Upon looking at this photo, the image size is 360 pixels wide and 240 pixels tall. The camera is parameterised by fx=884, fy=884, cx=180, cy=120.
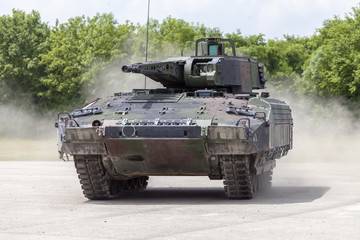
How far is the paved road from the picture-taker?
13328mm

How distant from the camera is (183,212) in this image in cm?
1631

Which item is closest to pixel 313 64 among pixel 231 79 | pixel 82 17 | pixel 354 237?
pixel 82 17

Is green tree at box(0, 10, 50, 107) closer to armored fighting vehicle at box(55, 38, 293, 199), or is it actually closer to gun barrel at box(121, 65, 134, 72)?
armored fighting vehicle at box(55, 38, 293, 199)

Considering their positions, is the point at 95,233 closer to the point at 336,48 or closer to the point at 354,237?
the point at 354,237

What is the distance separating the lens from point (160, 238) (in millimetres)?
12750

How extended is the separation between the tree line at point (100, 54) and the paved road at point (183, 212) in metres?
34.7

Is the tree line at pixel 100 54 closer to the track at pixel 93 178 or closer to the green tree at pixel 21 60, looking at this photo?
the green tree at pixel 21 60

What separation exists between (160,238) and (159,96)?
7741 millimetres

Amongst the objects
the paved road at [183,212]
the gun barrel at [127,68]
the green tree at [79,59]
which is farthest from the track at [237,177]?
the green tree at [79,59]

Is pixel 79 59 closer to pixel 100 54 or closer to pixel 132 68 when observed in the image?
pixel 100 54

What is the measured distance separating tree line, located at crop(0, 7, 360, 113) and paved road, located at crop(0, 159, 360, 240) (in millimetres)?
34698

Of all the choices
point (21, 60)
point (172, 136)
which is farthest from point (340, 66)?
point (172, 136)

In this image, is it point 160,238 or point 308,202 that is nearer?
point 160,238

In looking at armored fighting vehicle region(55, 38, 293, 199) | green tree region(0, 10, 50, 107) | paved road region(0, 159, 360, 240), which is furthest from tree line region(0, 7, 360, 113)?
armored fighting vehicle region(55, 38, 293, 199)
